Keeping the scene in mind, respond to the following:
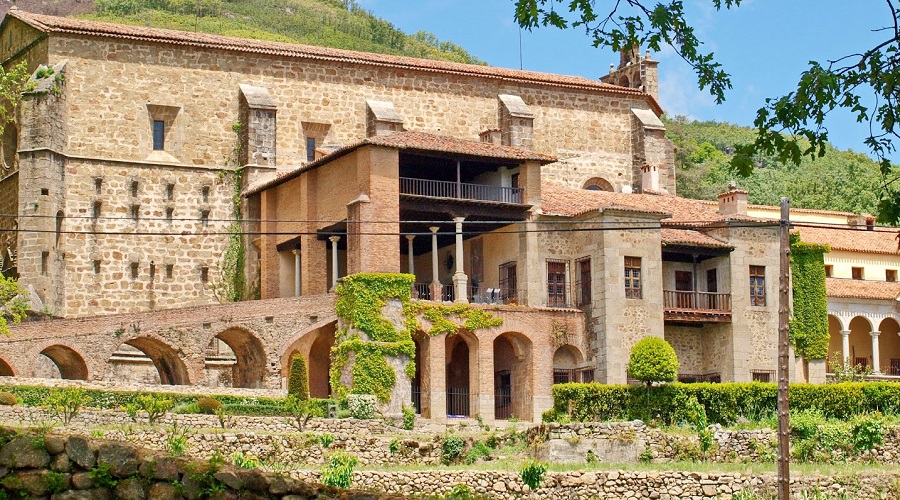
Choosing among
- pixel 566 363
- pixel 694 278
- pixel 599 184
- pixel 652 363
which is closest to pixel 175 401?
pixel 652 363

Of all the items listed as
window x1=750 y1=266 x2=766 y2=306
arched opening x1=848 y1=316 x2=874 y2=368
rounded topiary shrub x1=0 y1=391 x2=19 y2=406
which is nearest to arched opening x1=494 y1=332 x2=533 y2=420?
window x1=750 y1=266 x2=766 y2=306

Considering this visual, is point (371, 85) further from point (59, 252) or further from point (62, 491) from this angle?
point (62, 491)

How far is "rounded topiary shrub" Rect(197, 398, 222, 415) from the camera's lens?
3875 centimetres

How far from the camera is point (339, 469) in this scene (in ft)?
104

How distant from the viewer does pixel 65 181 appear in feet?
169

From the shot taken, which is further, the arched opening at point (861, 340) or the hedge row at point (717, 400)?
the arched opening at point (861, 340)

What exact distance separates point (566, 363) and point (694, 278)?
5633 mm

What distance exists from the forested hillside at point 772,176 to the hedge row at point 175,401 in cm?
2155

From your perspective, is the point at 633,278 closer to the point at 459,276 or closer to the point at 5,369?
the point at 459,276

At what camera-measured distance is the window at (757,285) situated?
163 ft

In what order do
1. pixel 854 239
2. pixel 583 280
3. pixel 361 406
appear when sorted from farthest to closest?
pixel 854 239
pixel 583 280
pixel 361 406

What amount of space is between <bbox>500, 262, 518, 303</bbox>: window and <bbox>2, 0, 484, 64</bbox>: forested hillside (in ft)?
162

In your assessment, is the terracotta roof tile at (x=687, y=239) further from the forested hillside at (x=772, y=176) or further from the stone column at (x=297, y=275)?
the stone column at (x=297, y=275)

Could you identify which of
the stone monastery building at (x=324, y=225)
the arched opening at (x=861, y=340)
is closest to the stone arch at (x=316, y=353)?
the stone monastery building at (x=324, y=225)
